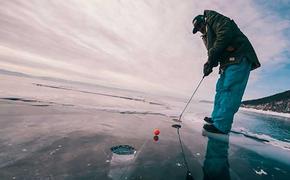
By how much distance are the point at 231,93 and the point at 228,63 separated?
1.98ft

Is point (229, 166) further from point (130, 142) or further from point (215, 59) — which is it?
point (215, 59)

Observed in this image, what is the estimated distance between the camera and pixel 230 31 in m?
3.48

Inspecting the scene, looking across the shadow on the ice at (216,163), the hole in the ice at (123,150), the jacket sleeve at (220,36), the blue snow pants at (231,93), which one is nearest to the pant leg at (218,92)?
the blue snow pants at (231,93)

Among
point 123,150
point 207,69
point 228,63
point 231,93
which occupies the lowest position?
point 123,150

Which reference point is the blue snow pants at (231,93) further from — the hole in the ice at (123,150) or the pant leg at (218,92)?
the hole in the ice at (123,150)

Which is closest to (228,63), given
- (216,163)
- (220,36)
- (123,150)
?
(220,36)

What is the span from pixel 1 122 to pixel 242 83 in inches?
161

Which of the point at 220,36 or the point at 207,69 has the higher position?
the point at 220,36

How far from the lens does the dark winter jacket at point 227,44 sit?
3500mm

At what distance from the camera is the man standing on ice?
3414 millimetres

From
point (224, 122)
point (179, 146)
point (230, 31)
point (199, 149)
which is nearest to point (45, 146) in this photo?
point (179, 146)

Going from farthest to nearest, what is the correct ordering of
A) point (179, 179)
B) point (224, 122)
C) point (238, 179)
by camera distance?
point (224, 122) → point (238, 179) → point (179, 179)

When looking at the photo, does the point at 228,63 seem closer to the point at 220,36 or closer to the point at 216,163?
the point at 220,36

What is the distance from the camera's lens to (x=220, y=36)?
3.52 m
